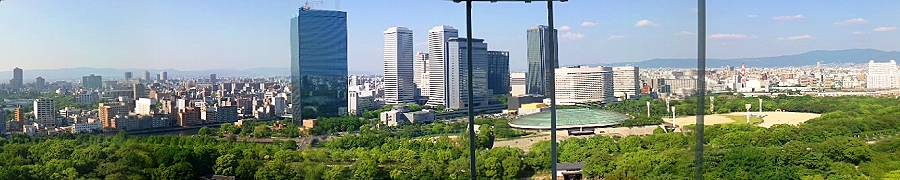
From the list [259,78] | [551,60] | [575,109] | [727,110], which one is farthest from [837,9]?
[259,78]

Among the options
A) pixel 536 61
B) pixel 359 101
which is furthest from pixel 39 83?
pixel 536 61

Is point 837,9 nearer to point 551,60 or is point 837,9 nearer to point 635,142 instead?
point 635,142

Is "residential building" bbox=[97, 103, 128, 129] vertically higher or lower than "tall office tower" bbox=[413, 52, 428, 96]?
lower

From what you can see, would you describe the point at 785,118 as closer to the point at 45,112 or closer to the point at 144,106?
the point at 144,106

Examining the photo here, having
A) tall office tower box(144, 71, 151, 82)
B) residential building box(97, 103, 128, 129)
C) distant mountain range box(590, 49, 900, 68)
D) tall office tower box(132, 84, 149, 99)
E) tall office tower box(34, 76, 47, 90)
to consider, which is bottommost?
residential building box(97, 103, 128, 129)

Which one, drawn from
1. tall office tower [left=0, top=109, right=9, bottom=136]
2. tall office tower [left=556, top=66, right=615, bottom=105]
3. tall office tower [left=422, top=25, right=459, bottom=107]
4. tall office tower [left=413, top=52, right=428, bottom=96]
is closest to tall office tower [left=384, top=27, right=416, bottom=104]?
tall office tower [left=413, top=52, right=428, bottom=96]

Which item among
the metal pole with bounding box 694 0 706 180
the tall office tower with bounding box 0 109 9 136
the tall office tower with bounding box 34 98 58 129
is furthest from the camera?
the tall office tower with bounding box 34 98 58 129

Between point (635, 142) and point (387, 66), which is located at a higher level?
point (387, 66)

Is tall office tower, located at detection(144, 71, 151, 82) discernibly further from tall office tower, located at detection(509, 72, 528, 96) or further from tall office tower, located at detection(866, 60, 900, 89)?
tall office tower, located at detection(866, 60, 900, 89)
